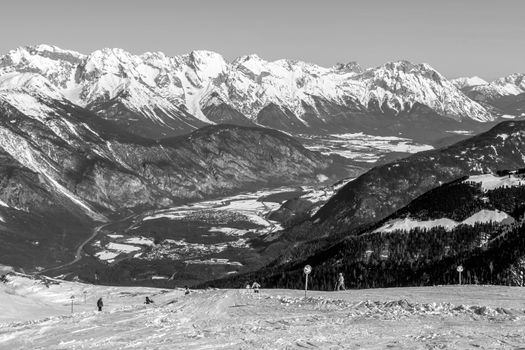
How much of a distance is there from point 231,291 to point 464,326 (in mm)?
32343

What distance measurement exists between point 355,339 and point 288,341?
5022 millimetres

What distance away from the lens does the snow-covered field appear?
2228 inches

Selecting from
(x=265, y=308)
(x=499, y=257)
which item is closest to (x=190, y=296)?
(x=265, y=308)

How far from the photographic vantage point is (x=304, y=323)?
65.6 meters

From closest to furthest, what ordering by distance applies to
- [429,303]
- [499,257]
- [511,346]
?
1. [511,346]
2. [429,303]
3. [499,257]

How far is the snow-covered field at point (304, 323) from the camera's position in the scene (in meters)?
56.6

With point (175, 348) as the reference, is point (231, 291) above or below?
above

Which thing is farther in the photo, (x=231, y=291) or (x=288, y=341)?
(x=231, y=291)

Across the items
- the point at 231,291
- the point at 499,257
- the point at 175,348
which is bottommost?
the point at 175,348

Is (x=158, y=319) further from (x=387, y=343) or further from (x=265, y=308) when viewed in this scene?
(x=387, y=343)

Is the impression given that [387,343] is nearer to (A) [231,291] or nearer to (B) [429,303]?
(B) [429,303]

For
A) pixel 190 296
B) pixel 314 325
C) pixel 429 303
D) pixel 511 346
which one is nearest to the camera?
pixel 511 346

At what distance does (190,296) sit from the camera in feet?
280

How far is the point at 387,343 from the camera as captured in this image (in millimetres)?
55125
